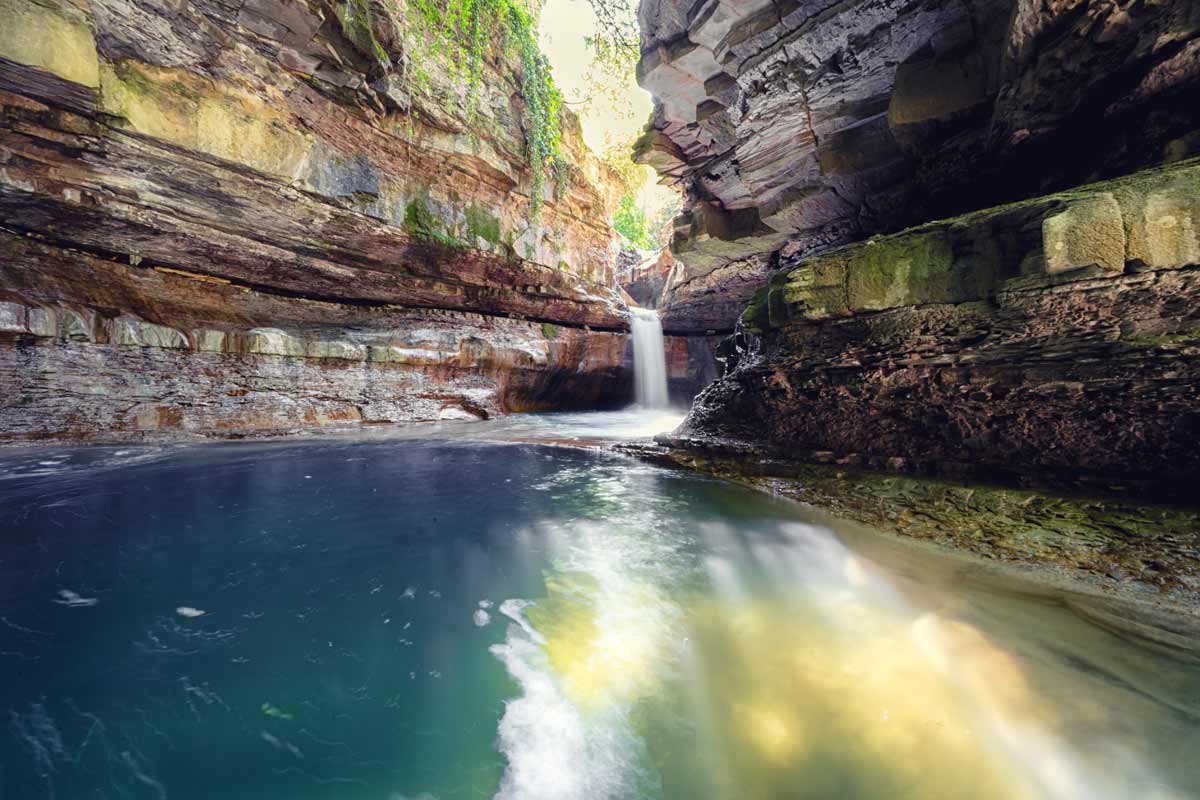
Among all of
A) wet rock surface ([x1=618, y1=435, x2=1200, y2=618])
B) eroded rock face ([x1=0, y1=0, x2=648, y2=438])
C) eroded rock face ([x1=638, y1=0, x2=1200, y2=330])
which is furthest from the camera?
eroded rock face ([x1=0, y1=0, x2=648, y2=438])

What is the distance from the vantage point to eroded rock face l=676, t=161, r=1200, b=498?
263 cm

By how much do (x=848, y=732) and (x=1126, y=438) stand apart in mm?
3218

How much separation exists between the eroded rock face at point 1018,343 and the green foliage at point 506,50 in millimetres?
7111

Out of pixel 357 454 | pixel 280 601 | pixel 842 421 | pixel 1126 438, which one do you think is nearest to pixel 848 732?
pixel 280 601

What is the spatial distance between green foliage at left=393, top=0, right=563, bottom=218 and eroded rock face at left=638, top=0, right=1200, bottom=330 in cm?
387

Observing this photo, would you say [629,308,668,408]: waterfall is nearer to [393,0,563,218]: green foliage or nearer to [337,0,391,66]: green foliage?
[393,0,563,218]: green foliage

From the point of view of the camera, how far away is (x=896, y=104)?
434 centimetres

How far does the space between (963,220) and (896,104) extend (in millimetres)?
1814

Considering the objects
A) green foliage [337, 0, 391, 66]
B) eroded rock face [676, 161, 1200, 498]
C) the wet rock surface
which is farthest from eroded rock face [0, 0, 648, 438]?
the wet rock surface

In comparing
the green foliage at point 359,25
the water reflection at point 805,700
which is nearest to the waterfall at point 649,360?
the green foliage at point 359,25

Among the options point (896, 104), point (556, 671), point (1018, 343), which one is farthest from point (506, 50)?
point (556, 671)

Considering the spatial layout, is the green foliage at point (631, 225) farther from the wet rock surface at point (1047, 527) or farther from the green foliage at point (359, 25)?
the wet rock surface at point (1047, 527)

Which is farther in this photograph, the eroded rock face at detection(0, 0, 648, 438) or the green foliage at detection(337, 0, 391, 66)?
the green foliage at detection(337, 0, 391, 66)

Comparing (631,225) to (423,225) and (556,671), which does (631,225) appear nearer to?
(423,225)
